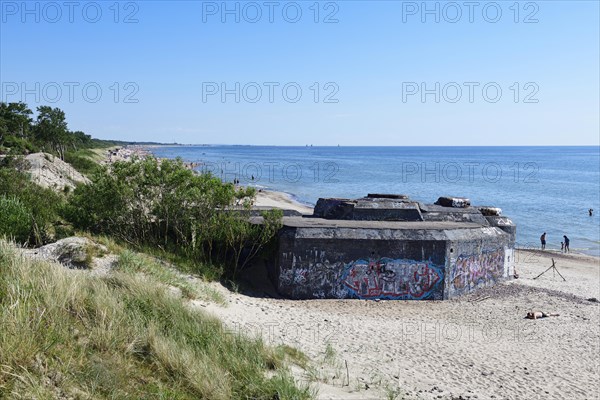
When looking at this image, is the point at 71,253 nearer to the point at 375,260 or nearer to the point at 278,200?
the point at 375,260

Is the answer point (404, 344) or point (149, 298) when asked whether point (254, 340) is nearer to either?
point (149, 298)

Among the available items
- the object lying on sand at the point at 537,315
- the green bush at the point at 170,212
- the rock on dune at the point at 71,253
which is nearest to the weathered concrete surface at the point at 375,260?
the green bush at the point at 170,212

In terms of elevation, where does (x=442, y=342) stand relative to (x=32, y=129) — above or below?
below

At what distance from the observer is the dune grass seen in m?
6.30

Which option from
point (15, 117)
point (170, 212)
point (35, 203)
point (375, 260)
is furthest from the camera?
point (15, 117)

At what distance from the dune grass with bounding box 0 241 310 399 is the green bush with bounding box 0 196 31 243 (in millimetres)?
5067

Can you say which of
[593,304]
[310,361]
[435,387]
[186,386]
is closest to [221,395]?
[186,386]

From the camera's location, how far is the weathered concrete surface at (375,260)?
1666cm

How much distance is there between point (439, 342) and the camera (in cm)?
1328

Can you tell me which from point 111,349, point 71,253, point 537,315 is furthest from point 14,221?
point 537,315

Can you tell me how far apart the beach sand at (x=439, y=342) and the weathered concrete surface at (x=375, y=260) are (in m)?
0.47

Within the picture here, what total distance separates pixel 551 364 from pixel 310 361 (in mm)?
6198

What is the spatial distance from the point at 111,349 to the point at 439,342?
8436 millimetres

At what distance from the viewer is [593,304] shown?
19062mm
